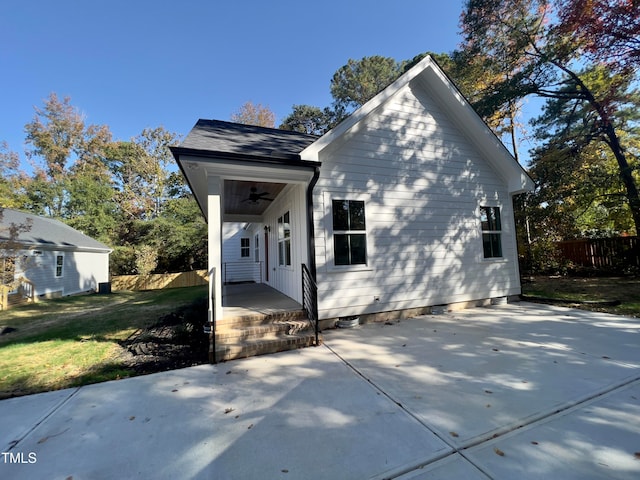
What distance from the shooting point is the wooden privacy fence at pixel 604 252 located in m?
10.7

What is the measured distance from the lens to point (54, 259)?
46.8 feet

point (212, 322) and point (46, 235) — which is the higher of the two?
point (46, 235)

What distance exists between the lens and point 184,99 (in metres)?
17.5

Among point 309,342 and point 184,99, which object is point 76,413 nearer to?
point 309,342

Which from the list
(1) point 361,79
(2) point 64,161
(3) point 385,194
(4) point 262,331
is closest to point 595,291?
(3) point 385,194

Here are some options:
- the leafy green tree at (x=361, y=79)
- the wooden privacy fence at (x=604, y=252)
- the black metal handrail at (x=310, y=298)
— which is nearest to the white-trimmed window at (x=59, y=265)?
the black metal handrail at (x=310, y=298)

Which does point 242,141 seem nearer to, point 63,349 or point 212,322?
point 212,322

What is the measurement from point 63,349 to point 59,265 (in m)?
13.8

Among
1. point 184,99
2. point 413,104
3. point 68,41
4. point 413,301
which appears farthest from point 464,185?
point 184,99

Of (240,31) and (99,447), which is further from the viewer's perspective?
(240,31)

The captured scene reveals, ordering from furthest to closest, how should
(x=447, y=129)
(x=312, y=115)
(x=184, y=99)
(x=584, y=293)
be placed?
(x=312, y=115) < (x=184, y=99) < (x=584, y=293) < (x=447, y=129)

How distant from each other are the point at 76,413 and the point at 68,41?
1432cm

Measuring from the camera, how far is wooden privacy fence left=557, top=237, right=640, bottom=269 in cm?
1068

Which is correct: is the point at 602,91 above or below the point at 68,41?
below
